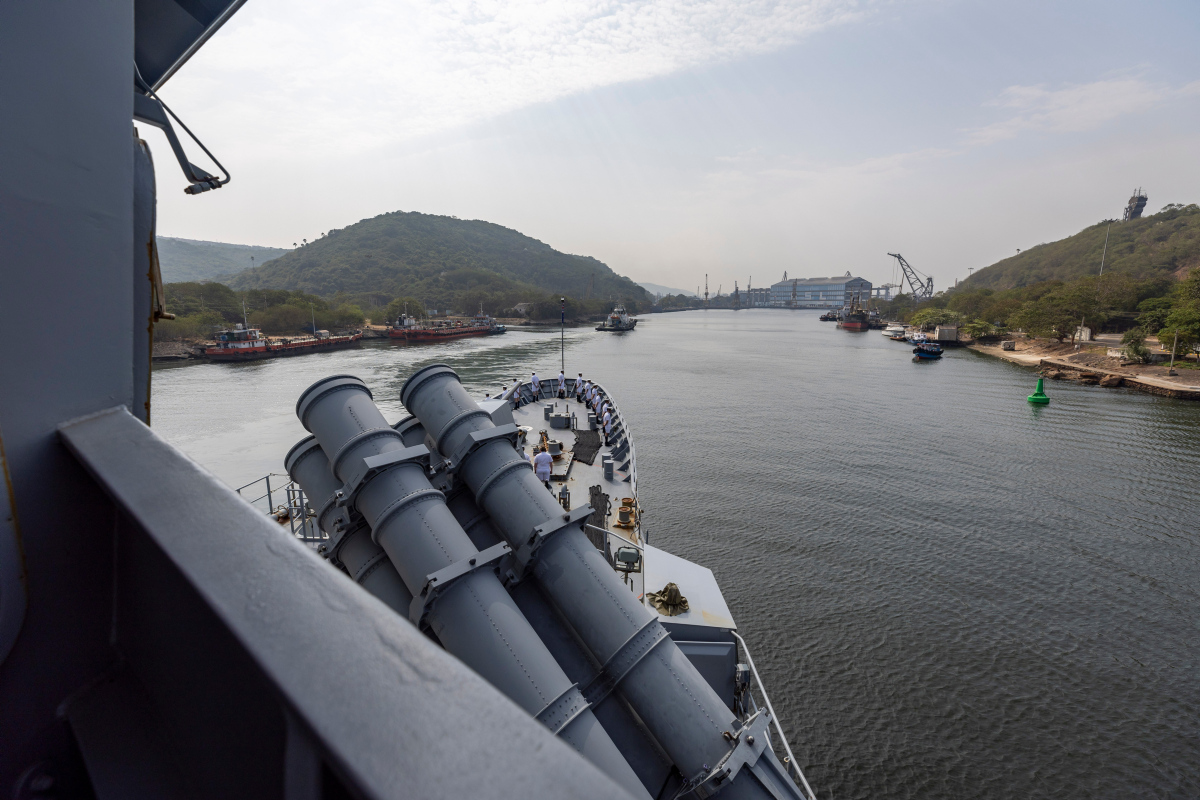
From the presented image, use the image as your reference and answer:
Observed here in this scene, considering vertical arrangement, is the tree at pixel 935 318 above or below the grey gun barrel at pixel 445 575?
above

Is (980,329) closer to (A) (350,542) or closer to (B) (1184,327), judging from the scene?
(B) (1184,327)

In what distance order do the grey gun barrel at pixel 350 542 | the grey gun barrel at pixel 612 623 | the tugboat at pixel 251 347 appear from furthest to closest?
the tugboat at pixel 251 347, the grey gun barrel at pixel 350 542, the grey gun barrel at pixel 612 623

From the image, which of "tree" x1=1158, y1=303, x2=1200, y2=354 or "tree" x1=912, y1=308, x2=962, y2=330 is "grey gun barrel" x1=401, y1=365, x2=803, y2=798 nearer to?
"tree" x1=1158, y1=303, x2=1200, y2=354

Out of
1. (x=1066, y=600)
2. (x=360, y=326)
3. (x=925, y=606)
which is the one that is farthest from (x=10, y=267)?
(x=360, y=326)

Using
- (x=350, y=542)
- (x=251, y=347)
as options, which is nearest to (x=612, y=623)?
(x=350, y=542)

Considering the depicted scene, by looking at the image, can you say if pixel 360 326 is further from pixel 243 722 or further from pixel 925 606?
pixel 243 722

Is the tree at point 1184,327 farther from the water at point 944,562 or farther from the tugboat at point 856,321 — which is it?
the tugboat at point 856,321

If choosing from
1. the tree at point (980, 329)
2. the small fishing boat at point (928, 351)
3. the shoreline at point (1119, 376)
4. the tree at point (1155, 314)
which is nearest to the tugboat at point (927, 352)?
the small fishing boat at point (928, 351)

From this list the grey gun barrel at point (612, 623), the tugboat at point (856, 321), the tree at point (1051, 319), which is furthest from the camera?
the tugboat at point (856, 321)
